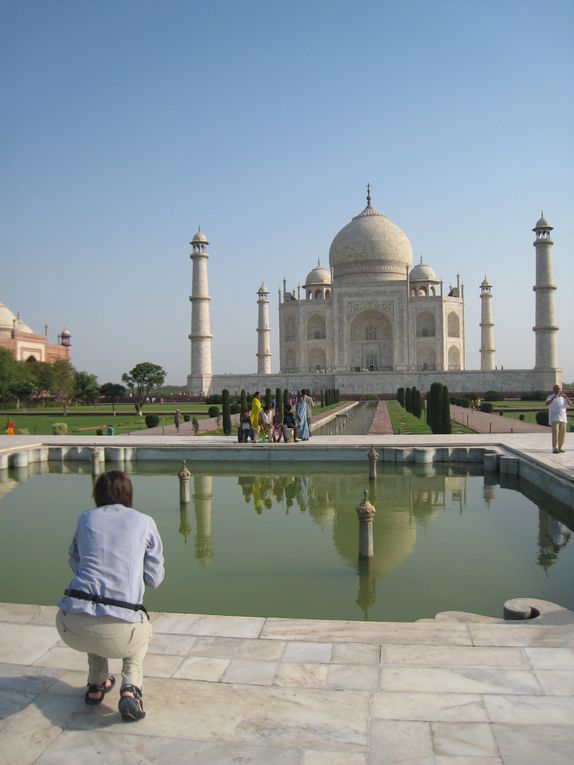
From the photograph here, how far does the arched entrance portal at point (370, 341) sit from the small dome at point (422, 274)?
4117 millimetres

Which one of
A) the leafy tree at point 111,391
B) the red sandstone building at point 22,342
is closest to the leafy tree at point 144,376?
the leafy tree at point 111,391

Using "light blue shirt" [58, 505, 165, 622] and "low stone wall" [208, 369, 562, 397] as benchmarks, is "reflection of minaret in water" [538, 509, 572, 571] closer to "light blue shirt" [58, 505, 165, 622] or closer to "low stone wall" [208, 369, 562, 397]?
"light blue shirt" [58, 505, 165, 622]

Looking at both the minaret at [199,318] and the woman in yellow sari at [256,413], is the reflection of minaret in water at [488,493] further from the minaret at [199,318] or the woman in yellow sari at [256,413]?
the minaret at [199,318]

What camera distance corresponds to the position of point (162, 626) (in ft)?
10.9

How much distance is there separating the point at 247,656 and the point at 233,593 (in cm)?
179

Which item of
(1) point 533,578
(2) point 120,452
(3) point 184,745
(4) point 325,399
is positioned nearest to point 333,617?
(1) point 533,578

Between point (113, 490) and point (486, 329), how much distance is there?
40503mm

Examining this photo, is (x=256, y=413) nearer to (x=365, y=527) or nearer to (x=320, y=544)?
(x=320, y=544)

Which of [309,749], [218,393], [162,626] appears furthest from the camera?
[218,393]

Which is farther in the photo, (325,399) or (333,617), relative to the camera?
(325,399)

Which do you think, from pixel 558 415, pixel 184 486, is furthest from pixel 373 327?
pixel 184 486

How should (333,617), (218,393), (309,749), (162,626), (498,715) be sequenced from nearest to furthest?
(309,749), (498,715), (162,626), (333,617), (218,393)

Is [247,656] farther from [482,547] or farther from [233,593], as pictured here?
[482,547]

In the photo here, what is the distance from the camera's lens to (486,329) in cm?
4075
